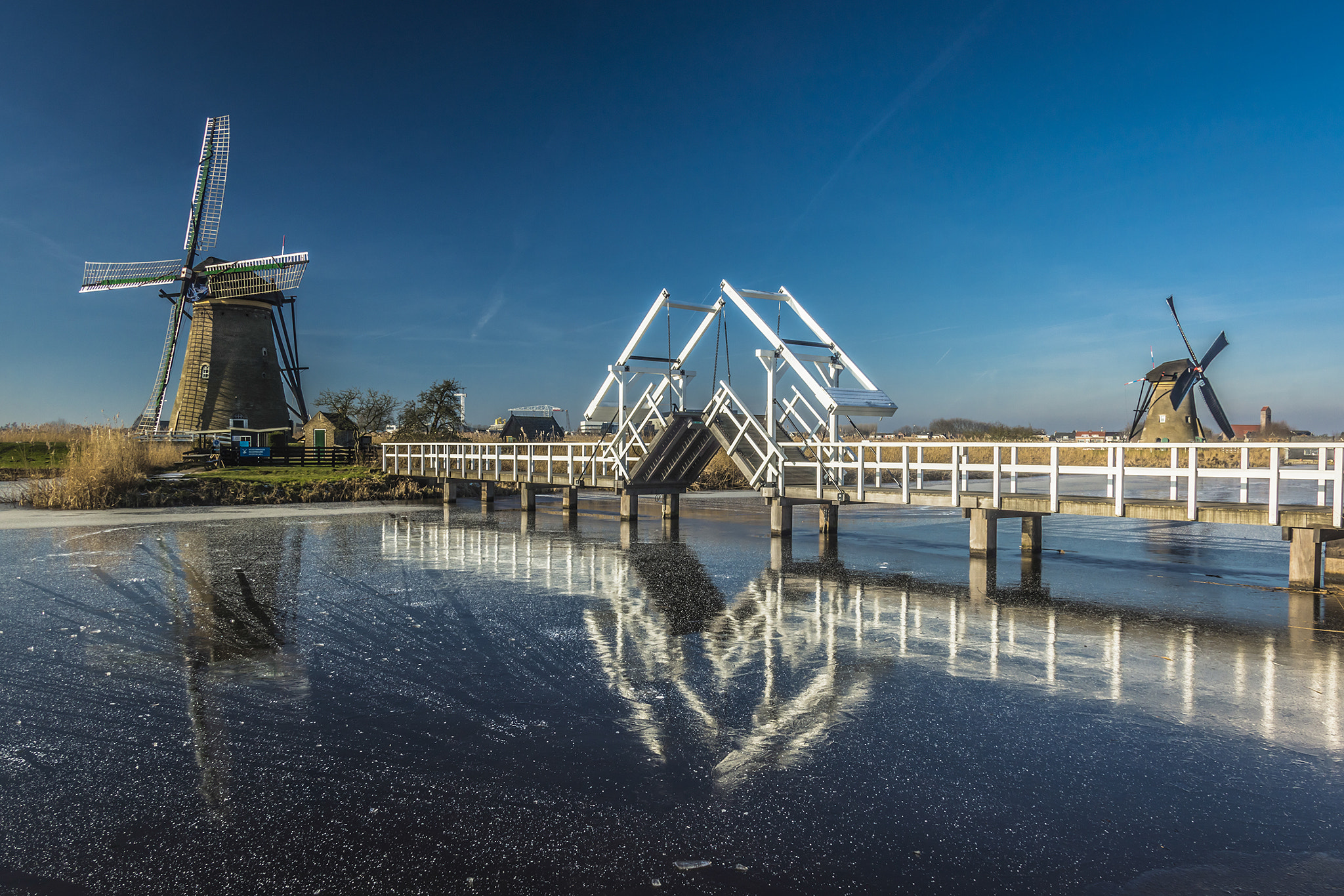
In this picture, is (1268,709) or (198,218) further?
(198,218)

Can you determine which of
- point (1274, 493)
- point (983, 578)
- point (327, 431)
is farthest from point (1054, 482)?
point (327, 431)

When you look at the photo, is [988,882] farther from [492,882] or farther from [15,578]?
[15,578]

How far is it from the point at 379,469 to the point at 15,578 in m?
21.5

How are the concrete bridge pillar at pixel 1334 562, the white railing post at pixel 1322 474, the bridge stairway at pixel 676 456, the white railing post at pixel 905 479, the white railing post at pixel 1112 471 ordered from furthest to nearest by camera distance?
1. the bridge stairway at pixel 676 456
2. the white railing post at pixel 905 479
3. the white railing post at pixel 1112 471
4. the concrete bridge pillar at pixel 1334 562
5. the white railing post at pixel 1322 474

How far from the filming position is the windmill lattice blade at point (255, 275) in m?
41.0

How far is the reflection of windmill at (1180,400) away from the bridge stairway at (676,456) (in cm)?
4270

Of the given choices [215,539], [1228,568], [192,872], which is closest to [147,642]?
[192,872]

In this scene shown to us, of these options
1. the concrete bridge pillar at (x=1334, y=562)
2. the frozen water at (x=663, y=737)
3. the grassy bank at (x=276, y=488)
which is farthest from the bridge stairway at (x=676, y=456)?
the grassy bank at (x=276, y=488)

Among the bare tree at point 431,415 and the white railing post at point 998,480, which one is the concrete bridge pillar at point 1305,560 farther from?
the bare tree at point 431,415

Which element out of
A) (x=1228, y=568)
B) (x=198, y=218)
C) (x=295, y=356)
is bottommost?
(x=1228, y=568)

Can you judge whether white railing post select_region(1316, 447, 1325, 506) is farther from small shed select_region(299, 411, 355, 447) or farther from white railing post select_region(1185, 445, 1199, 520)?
small shed select_region(299, 411, 355, 447)

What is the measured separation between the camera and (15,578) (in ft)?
37.7

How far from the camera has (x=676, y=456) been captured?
20.3 m

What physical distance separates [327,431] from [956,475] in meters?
38.5
